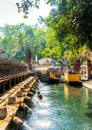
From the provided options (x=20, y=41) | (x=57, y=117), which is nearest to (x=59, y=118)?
(x=57, y=117)

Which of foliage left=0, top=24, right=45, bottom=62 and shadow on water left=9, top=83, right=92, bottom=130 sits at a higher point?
foliage left=0, top=24, right=45, bottom=62

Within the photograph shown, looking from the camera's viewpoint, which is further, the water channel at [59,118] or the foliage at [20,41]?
the foliage at [20,41]

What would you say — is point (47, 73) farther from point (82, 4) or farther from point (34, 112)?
point (82, 4)

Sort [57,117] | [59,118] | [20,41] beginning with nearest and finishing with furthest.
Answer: [59,118] < [57,117] < [20,41]

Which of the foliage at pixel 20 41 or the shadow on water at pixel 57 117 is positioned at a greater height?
the foliage at pixel 20 41

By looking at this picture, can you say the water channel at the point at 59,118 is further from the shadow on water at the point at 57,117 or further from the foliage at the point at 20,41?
the foliage at the point at 20,41

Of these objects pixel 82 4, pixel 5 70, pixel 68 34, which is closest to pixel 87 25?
pixel 82 4

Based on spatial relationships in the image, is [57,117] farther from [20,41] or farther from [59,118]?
[20,41]

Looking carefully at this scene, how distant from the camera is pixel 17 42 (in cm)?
10475

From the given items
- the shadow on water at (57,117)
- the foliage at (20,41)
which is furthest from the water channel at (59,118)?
the foliage at (20,41)

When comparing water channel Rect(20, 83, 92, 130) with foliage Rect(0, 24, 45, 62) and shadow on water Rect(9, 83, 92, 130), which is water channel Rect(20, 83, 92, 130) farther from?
foliage Rect(0, 24, 45, 62)

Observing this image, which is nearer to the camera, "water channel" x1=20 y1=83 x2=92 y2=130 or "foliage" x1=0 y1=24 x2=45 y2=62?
"water channel" x1=20 y1=83 x2=92 y2=130

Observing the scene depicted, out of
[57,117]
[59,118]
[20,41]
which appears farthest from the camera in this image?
[20,41]

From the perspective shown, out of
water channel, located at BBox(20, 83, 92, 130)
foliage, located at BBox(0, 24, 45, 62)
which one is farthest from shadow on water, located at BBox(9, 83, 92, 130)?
foliage, located at BBox(0, 24, 45, 62)
